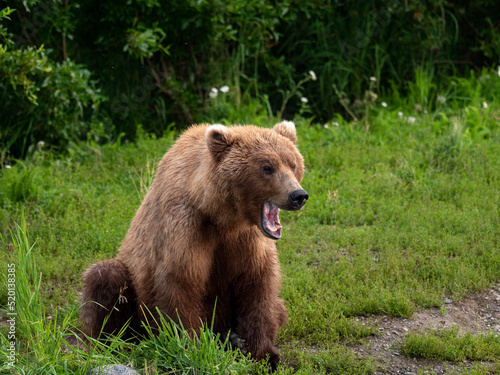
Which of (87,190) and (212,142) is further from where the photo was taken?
(87,190)

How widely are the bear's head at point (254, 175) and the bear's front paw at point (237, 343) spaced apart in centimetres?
85

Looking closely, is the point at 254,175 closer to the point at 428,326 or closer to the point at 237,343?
the point at 237,343

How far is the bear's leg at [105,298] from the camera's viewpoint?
4.30 meters

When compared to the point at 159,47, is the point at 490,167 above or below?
below

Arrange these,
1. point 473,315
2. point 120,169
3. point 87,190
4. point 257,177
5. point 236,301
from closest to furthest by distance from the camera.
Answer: point 257,177, point 236,301, point 473,315, point 87,190, point 120,169

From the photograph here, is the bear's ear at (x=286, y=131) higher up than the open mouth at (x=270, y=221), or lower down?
higher up

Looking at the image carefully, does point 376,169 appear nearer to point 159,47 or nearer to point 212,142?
point 159,47

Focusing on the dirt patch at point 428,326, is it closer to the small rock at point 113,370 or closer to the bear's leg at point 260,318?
the bear's leg at point 260,318

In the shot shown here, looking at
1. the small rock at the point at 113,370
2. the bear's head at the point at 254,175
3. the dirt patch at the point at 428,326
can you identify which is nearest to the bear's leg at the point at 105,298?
the small rock at the point at 113,370

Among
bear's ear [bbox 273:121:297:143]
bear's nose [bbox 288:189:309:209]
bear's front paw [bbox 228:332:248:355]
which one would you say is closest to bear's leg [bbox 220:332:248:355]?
bear's front paw [bbox 228:332:248:355]

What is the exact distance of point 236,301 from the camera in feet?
14.4

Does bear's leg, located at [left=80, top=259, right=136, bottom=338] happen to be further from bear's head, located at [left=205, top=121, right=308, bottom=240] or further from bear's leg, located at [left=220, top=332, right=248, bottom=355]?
bear's head, located at [left=205, top=121, right=308, bottom=240]

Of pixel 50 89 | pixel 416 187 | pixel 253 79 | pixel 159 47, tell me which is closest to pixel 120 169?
pixel 50 89

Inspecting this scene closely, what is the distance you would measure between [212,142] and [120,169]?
3876 millimetres
